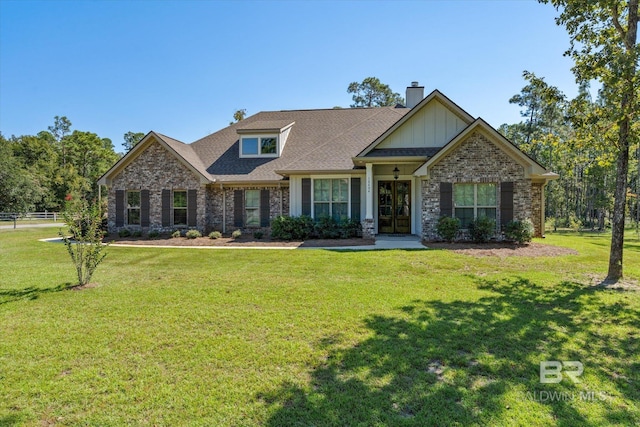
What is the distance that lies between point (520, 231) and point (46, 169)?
59.6 metres

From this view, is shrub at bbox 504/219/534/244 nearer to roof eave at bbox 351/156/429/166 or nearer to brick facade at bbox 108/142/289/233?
roof eave at bbox 351/156/429/166

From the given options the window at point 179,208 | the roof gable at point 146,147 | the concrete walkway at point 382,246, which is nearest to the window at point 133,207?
the roof gable at point 146,147

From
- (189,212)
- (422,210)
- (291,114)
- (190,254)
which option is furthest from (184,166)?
(422,210)

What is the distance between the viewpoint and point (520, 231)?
39.8ft

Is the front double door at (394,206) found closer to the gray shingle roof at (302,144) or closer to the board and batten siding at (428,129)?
the board and batten siding at (428,129)

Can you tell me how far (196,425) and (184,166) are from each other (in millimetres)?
15113

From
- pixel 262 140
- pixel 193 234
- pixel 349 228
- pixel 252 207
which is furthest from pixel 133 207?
pixel 349 228

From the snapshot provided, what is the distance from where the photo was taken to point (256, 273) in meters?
8.09

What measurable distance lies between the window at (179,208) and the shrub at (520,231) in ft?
46.7

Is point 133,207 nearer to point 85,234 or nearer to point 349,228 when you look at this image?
point 85,234

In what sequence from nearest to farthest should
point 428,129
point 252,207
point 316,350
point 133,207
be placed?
point 316,350, point 428,129, point 252,207, point 133,207

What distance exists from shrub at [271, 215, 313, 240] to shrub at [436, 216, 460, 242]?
5.41m

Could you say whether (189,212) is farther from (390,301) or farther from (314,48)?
(390,301)

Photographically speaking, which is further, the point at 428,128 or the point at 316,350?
the point at 428,128
